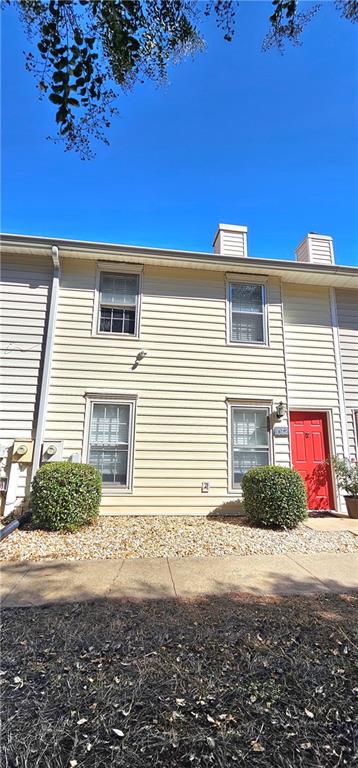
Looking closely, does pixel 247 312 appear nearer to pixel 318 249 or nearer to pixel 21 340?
pixel 318 249

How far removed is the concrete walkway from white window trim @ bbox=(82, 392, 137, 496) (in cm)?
245

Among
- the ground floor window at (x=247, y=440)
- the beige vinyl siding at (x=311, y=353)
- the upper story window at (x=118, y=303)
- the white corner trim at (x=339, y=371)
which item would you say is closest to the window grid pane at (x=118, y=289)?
the upper story window at (x=118, y=303)

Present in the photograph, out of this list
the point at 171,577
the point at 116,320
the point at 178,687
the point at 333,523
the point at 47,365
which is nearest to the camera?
the point at 178,687

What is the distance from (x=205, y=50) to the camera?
8.61 ft

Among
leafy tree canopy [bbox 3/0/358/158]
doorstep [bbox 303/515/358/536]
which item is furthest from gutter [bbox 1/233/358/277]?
doorstep [bbox 303/515/358/536]

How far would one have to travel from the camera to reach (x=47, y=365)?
6504 millimetres

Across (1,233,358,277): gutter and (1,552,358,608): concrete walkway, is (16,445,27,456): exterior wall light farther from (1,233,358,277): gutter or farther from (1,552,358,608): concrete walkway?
(1,233,358,277): gutter

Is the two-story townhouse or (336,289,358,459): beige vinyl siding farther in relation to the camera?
(336,289,358,459): beige vinyl siding

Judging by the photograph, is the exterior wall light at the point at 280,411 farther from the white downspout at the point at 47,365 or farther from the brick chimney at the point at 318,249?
the white downspout at the point at 47,365

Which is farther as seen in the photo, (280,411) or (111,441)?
(280,411)

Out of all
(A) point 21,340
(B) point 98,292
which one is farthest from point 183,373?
(A) point 21,340

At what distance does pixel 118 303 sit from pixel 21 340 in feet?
6.55

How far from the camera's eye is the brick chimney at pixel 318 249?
8289 mm

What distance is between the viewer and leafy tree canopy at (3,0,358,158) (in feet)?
7.04
